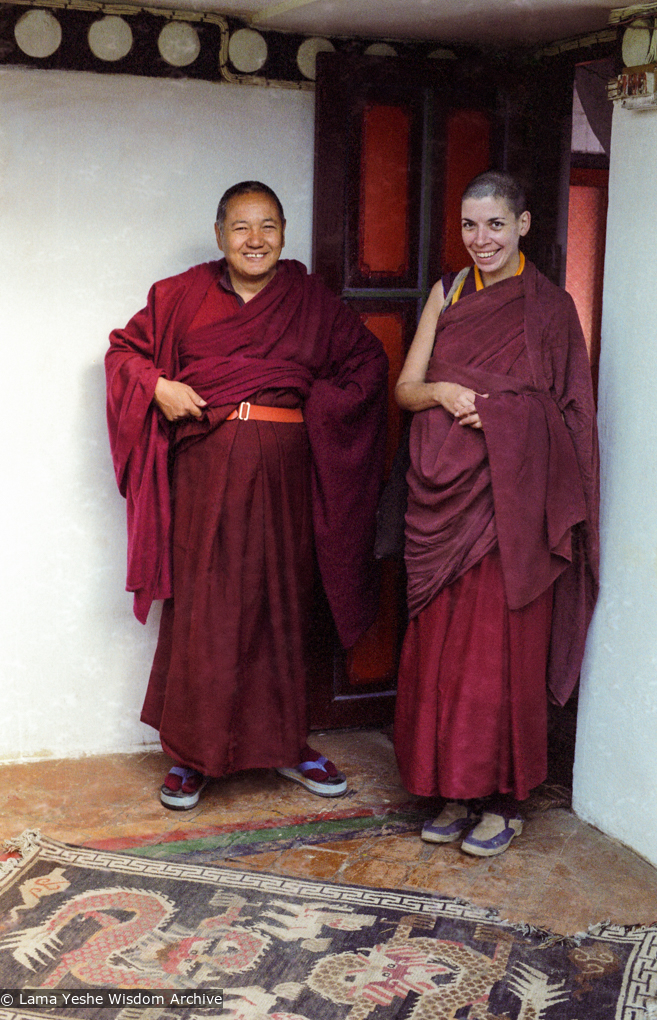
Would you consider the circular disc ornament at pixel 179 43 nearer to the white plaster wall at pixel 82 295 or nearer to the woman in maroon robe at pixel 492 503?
the white plaster wall at pixel 82 295

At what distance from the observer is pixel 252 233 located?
3.26 m

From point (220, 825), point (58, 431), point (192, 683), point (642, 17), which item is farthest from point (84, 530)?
point (642, 17)

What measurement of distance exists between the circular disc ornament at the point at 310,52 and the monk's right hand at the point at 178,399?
121 cm

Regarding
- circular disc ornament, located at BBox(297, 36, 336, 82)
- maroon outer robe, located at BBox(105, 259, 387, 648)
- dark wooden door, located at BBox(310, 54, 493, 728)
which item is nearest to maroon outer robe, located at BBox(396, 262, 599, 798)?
maroon outer robe, located at BBox(105, 259, 387, 648)

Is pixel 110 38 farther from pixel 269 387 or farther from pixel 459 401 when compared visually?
pixel 459 401

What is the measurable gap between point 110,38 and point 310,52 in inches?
26.0

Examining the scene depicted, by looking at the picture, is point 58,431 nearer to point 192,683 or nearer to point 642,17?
point 192,683

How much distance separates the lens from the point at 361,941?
2701 mm

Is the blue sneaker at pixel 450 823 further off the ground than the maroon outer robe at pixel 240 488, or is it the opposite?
the maroon outer robe at pixel 240 488

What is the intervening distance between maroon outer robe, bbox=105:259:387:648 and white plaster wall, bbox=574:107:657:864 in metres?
0.75

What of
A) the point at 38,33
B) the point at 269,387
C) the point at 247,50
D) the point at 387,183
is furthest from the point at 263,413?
the point at 38,33

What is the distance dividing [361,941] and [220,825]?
0.76 metres

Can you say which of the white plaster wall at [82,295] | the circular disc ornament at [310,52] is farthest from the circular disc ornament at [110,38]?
the circular disc ornament at [310,52]

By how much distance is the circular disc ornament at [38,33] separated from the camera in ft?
11.1
